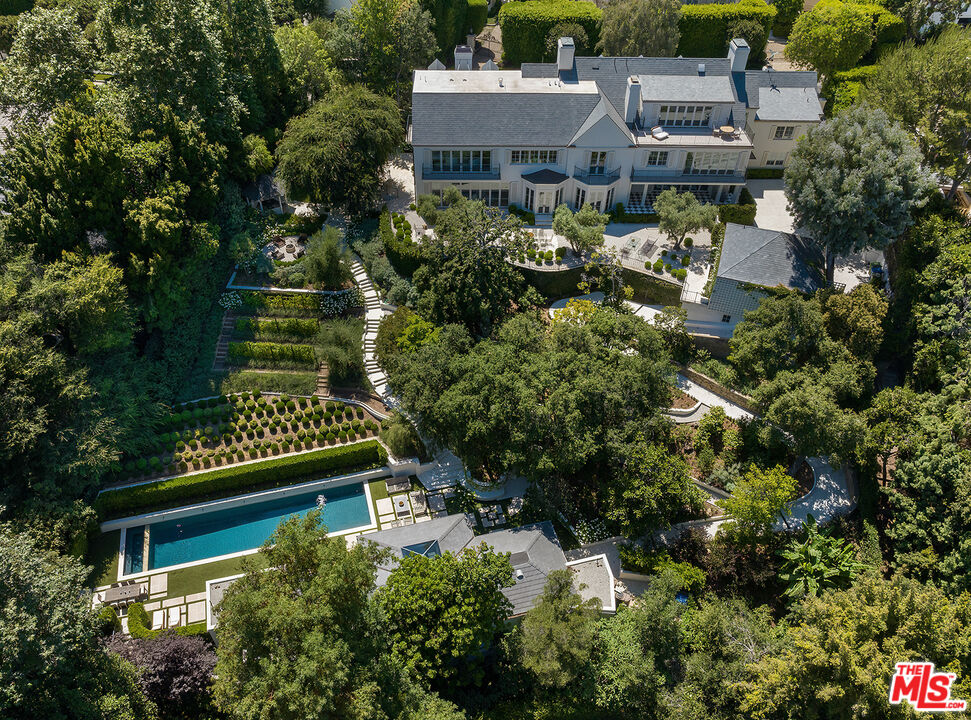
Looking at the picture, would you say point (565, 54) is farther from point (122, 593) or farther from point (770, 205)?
point (122, 593)

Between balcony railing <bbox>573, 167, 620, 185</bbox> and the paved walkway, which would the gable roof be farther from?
the paved walkway

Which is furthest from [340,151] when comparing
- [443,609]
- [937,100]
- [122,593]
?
[937,100]

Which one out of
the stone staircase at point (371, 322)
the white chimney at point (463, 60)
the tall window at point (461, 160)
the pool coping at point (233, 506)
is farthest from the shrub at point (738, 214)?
the pool coping at point (233, 506)

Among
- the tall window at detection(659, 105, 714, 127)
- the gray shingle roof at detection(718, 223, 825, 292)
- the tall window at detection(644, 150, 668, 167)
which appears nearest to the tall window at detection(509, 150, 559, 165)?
the tall window at detection(644, 150, 668, 167)

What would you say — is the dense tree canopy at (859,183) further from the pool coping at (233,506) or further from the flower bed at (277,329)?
the flower bed at (277,329)

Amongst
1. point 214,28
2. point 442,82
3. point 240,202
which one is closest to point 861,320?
point 442,82

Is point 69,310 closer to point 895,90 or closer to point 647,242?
point 647,242
